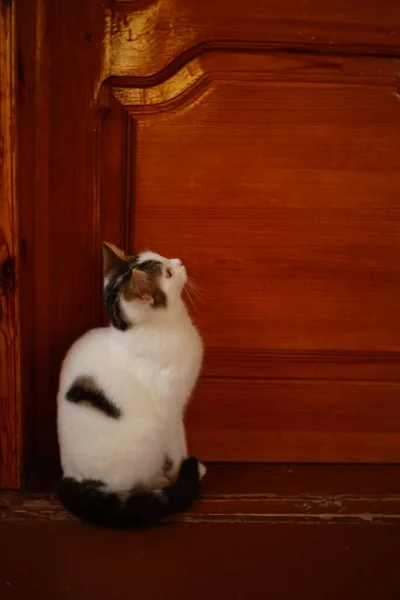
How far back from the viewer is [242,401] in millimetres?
1292

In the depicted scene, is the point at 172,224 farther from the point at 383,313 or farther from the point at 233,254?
the point at 383,313

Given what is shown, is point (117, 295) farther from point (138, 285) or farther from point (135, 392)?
point (135, 392)

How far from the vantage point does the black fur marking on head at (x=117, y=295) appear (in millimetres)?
1051

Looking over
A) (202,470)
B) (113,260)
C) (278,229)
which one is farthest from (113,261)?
(202,470)

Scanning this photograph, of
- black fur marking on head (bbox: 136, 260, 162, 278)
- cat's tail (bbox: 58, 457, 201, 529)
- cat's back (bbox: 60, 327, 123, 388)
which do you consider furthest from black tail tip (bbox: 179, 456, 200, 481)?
black fur marking on head (bbox: 136, 260, 162, 278)

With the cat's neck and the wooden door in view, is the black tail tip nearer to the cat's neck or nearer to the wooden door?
the wooden door

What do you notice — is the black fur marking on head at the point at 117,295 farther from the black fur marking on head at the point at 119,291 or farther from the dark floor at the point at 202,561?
the dark floor at the point at 202,561

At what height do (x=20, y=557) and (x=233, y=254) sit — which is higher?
(x=233, y=254)

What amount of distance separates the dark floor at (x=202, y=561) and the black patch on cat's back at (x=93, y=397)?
22 cm

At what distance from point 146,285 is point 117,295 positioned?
0.06 m

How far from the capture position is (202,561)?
1.01m

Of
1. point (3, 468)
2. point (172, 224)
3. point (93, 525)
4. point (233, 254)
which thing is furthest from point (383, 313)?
point (3, 468)

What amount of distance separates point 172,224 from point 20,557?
2.17 feet

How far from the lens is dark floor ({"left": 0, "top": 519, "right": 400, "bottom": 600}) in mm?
938
